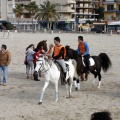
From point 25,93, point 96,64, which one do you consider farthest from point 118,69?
point 25,93

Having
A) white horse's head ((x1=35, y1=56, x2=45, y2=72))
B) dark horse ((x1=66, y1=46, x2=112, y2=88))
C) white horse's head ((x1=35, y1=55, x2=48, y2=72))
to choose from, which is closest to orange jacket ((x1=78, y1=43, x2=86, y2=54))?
dark horse ((x1=66, y1=46, x2=112, y2=88))

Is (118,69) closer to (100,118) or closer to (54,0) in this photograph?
(100,118)

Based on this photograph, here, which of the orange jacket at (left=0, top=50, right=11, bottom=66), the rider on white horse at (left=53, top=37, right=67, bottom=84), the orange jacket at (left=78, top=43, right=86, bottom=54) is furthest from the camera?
Answer: the orange jacket at (left=0, top=50, right=11, bottom=66)

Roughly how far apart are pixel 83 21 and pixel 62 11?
686cm

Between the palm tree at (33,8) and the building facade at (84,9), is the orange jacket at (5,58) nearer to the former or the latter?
the palm tree at (33,8)

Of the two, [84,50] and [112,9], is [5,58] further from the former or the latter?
[112,9]

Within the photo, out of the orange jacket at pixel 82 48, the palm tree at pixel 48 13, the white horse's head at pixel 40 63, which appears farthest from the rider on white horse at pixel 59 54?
the palm tree at pixel 48 13

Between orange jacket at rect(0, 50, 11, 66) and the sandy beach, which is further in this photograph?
orange jacket at rect(0, 50, 11, 66)

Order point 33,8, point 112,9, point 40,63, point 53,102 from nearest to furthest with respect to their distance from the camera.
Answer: point 40,63 → point 53,102 → point 33,8 → point 112,9

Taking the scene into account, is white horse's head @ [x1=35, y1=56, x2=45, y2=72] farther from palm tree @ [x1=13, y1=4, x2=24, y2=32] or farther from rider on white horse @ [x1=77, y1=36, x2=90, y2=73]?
palm tree @ [x1=13, y1=4, x2=24, y2=32]

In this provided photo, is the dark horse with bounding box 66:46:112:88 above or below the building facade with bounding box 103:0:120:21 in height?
below

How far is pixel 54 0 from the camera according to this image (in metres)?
107

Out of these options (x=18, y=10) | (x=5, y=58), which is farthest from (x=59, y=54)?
(x=18, y=10)

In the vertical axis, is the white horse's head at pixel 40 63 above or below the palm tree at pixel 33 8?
below
